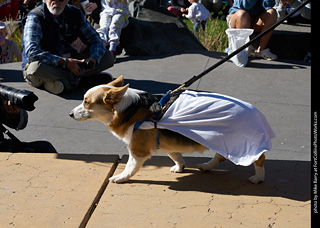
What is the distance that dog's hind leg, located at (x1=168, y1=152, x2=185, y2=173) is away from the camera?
167 inches

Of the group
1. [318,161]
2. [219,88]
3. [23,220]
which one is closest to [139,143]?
[23,220]

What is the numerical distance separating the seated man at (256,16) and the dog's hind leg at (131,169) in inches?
205

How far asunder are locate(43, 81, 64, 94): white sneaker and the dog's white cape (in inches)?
117

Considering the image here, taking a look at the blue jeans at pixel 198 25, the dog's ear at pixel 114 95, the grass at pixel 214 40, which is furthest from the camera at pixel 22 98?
the blue jeans at pixel 198 25

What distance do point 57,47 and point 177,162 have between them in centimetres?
335

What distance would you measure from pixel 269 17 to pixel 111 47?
9.77ft

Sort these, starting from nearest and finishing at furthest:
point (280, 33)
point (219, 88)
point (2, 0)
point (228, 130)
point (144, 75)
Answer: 1. point (228, 130)
2. point (219, 88)
3. point (144, 75)
4. point (280, 33)
5. point (2, 0)

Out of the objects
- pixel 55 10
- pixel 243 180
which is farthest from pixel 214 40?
pixel 243 180

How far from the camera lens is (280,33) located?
30.3 feet

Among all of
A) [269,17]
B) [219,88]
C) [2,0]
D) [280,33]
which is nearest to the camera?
[219,88]

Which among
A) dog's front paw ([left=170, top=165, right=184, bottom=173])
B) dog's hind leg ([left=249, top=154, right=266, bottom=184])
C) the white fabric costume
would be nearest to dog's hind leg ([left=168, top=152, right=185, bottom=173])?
dog's front paw ([left=170, top=165, right=184, bottom=173])

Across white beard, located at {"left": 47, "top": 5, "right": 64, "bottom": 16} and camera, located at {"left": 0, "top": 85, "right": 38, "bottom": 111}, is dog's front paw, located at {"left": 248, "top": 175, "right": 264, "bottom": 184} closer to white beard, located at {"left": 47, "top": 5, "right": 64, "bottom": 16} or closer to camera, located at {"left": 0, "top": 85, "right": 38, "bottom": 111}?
camera, located at {"left": 0, "top": 85, "right": 38, "bottom": 111}

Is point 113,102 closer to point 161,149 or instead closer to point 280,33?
point 161,149

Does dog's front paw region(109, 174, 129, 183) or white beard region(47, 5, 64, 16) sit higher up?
white beard region(47, 5, 64, 16)
